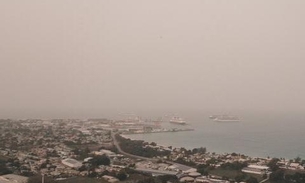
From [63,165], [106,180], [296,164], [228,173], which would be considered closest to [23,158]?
[63,165]

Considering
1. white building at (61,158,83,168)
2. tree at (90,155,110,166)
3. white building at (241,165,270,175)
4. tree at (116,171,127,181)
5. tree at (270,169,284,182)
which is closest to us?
tree at (116,171,127,181)

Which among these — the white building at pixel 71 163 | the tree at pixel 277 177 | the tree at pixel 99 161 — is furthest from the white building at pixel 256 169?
the white building at pixel 71 163

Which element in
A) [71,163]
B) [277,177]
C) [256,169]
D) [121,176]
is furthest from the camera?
[71,163]

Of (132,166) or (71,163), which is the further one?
(71,163)

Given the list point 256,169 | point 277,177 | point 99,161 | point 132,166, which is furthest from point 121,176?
point 256,169

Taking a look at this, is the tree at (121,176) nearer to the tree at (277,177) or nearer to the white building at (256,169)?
the white building at (256,169)

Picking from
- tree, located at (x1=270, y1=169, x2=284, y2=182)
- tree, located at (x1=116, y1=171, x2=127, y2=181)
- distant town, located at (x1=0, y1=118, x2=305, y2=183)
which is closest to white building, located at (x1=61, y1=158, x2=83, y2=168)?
distant town, located at (x1=0, y1=118, x2=305, y2=183)

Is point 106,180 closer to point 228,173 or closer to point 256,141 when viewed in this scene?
point 228,173

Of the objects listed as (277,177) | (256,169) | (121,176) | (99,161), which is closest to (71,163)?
(99,161)

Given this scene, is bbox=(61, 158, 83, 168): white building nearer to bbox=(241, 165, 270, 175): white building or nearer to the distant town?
the distant town

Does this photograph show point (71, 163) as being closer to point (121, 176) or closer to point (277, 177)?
point (121, 176)

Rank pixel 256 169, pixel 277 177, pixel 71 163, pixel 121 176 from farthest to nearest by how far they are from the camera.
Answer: pixel 71 163 < pixel 256 169 < pixel 277 177 < pixel 121 176

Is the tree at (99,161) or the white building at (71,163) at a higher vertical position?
the tree at (99,161)
